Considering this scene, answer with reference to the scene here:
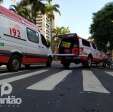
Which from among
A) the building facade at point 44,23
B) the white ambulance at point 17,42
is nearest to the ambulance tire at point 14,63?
the white ambulance at point 17,42

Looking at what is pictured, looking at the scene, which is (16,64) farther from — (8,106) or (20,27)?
(8,106)

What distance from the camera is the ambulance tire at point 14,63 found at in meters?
17.6

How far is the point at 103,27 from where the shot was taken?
160 feet

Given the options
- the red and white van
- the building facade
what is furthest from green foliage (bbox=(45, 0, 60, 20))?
the red and white van

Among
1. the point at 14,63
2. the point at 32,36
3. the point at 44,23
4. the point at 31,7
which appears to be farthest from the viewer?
the point at 44,23

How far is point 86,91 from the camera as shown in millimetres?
9828

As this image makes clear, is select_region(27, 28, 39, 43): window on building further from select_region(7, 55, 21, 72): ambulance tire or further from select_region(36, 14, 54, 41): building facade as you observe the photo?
select_region(36, 14, 54, 41): building facade

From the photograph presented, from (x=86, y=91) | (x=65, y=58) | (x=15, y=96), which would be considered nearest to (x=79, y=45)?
(x=65, y=58)

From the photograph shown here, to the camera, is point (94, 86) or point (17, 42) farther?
point (17, 42)

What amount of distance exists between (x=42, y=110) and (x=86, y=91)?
3.00m

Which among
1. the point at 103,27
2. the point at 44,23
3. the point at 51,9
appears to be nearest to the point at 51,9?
the point at 51,9

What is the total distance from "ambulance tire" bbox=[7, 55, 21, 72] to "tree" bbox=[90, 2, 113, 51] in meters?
30.1

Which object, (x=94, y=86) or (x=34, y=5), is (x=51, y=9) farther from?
(x=94, y=86)

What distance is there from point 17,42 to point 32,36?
7.92 ft
